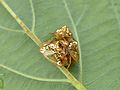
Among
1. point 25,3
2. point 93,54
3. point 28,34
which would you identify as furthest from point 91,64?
point 25,3

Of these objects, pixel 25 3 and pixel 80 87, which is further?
pixel 25 3

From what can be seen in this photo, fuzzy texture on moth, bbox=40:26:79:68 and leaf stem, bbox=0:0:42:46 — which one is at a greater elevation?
leaf stem, bbox=0:0:42:46

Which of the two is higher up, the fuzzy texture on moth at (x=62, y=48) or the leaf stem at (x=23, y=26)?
the leaf stem at (x=23, y=26)

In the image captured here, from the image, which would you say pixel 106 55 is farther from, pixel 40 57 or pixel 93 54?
pixel 40 57

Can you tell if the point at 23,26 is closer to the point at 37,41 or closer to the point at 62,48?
the point at 37,41

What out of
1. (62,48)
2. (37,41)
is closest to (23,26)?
(37,41)
